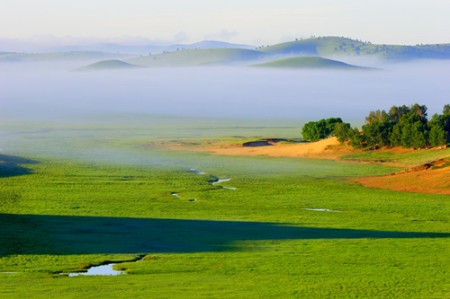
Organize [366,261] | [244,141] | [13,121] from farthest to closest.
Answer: [13,121], [244,141], [366,261]

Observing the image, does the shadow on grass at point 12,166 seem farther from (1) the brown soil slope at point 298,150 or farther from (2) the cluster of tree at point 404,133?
(2) the cluster of tree at point 404,133

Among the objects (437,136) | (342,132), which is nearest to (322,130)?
(342,132)

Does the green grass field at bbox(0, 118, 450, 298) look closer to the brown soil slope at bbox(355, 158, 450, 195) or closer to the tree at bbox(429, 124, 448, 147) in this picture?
the brown soil slope at bbox(355, 158, 450, 195)

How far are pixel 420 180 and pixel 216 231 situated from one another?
30.6 m

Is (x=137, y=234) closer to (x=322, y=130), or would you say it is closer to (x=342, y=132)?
(x=342, y=132)

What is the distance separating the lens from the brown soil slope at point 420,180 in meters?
86.9

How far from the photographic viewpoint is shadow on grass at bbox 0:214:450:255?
57.4 metres

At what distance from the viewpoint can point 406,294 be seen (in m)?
47.0

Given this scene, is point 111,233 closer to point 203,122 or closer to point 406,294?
point 406,294

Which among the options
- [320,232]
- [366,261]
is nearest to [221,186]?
[320,232]

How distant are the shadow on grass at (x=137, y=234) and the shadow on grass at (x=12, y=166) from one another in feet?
98.0

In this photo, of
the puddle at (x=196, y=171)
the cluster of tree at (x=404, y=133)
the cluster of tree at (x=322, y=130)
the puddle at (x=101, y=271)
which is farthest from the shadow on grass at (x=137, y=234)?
the cluster of tree at (x=322, y=130)

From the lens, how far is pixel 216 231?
63.5 m

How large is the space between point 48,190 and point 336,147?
44.1 metres
